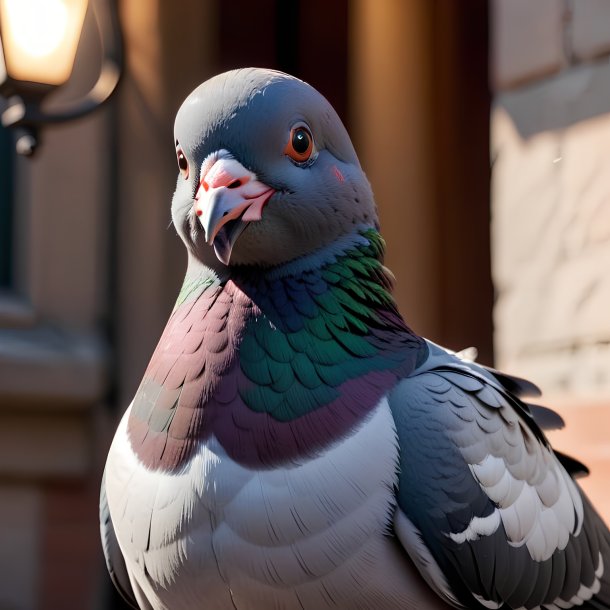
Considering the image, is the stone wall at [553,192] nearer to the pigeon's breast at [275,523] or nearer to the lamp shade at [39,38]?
the lamp shade at [39,38]

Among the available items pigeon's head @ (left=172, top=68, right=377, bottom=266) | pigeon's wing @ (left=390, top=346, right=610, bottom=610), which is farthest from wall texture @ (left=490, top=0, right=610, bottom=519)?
pigeon's head @ (left=172, top=68, right=377, bottom=266)

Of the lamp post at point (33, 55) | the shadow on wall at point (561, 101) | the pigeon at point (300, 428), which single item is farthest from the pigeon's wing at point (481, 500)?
the lamp post at point (33, 55)

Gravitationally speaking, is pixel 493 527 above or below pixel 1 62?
Answer: below

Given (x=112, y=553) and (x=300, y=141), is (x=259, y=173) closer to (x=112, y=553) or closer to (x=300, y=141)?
(x=300, y=141)

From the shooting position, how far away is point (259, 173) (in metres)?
Result: 2.02

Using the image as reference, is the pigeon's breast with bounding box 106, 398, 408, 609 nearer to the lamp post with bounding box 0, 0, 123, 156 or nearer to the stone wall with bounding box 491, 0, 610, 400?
the stone wall with bounding box 491, 0, 610, 400

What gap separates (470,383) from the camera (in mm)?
2139

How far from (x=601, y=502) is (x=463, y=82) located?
2007 millimetres

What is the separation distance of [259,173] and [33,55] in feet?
5.99

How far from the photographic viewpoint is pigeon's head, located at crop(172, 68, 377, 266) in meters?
1.98

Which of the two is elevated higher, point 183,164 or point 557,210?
point 183,164

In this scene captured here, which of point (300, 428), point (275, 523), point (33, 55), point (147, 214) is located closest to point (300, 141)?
point (300, 428)

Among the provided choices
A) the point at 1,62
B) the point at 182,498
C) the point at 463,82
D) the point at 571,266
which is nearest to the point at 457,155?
the point at 463,82

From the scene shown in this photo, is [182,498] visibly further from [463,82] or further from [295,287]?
[463,82]
